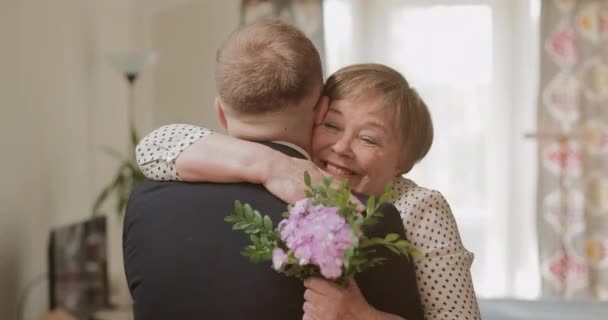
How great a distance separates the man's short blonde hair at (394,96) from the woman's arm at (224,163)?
0.20m

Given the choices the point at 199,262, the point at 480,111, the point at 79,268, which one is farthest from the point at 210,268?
the point at 480,111

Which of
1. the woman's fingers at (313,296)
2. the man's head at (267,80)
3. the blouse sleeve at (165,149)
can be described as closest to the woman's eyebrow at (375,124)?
the man's head at (267,80)

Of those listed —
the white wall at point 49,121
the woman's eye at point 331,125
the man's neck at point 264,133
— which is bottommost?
the white wall at point 49,121

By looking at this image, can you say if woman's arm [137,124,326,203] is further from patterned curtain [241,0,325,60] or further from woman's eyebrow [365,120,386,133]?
patterned curtain [241,0,325,60]

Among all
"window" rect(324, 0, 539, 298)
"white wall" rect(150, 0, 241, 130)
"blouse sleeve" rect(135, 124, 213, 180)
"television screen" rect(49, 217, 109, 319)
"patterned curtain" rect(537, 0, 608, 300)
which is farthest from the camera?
"white wall" rect(150, 0, 241, 130)

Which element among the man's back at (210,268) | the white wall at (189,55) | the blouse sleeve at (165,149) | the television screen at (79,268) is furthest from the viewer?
the white wall at (189,55)

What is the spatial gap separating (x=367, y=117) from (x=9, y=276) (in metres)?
2.95

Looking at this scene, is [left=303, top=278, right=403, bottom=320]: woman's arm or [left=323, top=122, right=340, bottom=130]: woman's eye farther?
[left=323, top=122, right=340, bottom=130]: woman's eye

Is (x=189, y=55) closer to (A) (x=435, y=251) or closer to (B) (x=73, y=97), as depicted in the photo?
(B) (x=73, y=97)

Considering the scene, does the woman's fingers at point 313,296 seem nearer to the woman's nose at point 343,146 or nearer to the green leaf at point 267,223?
the green leaf at point 267,223

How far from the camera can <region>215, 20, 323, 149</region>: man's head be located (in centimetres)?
118

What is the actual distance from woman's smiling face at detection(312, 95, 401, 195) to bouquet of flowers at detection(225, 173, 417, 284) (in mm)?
256

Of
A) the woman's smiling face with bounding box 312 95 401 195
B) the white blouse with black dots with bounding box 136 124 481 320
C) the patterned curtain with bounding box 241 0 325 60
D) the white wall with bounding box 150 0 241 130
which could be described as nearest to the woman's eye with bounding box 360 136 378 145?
the woman's smiling face with bounding box 312 95 401 195

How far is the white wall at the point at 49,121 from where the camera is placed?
12.7 ft
